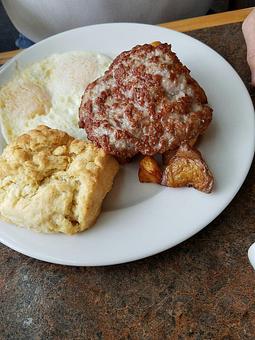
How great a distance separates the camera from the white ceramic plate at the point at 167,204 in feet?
3.83

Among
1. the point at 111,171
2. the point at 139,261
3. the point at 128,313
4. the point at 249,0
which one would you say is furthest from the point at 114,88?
the point at 249,0

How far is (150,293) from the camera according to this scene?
3.79ft

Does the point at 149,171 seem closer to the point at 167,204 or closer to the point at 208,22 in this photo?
the point at 167,204

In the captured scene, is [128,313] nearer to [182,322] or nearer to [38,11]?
[182,322]

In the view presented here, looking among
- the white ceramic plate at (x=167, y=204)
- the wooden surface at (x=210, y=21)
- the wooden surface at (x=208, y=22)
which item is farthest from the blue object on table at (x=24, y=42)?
the white ceramic plate at (x=167, y=204)

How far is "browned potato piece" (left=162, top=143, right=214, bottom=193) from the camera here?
4.01 feet

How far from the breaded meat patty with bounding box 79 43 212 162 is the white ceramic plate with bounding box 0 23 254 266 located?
0.08 m

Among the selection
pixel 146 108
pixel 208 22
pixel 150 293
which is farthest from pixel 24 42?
pixel 150 293

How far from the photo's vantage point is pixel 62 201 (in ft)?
3.89

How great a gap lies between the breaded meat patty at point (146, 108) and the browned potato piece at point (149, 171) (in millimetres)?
24

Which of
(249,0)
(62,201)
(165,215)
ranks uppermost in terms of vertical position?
(62,201)

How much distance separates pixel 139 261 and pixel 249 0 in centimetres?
149

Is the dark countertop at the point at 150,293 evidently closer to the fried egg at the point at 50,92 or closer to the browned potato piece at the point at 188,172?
the browned potato piece at the point at 188,172

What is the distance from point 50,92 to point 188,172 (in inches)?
22.4
